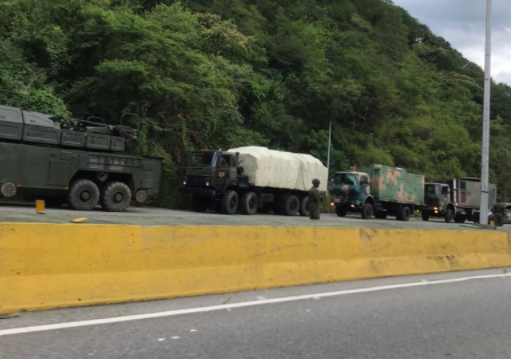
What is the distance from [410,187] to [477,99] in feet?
180

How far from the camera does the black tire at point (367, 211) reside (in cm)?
2735

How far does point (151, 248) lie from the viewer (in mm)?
6277

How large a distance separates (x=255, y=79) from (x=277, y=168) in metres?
16.6

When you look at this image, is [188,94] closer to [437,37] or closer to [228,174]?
[228,174]

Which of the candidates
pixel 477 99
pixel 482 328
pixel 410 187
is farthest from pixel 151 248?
pixel 477 99

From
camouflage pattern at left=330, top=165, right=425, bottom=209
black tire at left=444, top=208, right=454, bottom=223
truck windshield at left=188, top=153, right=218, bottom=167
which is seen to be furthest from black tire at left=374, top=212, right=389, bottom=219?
truck windshield at left=188, top=153, right=218, bottom=167

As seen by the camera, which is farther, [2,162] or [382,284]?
[2,162]

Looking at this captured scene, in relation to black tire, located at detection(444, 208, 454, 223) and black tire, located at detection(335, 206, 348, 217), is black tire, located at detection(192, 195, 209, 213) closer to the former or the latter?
black tire, located at detection(335, 206, 348, 217)

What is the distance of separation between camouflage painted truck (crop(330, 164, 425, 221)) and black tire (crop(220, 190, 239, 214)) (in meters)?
7.87

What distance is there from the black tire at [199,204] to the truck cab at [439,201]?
52.0 ft

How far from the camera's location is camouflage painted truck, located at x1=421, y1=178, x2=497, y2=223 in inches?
1266

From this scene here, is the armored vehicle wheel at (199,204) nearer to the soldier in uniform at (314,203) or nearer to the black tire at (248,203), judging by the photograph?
the black tire at (248,203)

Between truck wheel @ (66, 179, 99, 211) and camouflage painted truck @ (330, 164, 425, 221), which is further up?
camouflage painted truck @ (330, 164, 425, 221)

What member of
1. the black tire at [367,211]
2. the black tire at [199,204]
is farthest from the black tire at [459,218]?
the black tire at [199,204]
